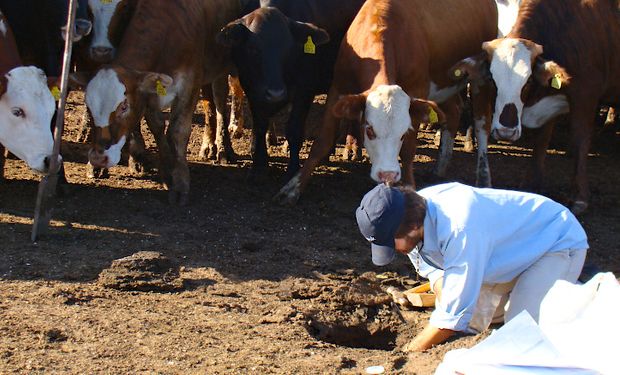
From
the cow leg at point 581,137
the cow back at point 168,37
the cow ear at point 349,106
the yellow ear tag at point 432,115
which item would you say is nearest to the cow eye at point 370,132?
the cow ear at point 349,106

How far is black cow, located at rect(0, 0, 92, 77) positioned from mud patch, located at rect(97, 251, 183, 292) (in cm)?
307

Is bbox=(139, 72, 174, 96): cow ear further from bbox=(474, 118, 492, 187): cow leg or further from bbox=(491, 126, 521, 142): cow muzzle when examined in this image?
Answer: bbox=(474, 118, 492, 187): cow leg

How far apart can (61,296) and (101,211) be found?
7.35ft

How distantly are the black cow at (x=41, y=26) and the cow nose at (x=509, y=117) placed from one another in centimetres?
409

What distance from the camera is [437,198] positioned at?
5141 millimetres

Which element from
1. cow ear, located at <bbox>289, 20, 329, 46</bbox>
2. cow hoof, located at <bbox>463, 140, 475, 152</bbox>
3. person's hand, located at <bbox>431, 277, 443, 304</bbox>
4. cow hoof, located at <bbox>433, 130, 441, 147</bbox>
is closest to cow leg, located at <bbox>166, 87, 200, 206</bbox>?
cow ear, located at <bbox>289, 20, 329, 46</bbox>

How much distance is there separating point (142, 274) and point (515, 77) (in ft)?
14.5

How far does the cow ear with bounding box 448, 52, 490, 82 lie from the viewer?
9.93m

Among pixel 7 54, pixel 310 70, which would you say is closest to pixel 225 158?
pixel 310 70

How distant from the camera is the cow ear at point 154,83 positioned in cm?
893

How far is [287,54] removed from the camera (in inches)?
388

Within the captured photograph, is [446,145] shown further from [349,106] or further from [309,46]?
[349,106]

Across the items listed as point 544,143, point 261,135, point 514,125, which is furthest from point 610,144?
point 261,135

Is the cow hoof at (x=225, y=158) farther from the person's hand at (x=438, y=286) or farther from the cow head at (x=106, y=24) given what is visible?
the person's hand at (x=438, y=286)
